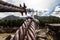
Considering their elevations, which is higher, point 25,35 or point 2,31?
point 25,35

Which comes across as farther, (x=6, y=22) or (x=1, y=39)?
(x=6, y=22)

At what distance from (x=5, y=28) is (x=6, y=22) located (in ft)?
1.36

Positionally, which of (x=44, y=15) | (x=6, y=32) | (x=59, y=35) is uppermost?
(x=59, y=35)

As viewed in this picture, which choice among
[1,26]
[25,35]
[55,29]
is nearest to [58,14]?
[1,26]

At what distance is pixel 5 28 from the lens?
1136 centimetres

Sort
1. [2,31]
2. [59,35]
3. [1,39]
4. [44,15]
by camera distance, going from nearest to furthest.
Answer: [59,35] → [1,39] → [2,31] → [44,15]

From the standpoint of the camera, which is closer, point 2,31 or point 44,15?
point 2,31

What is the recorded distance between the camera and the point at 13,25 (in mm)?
11359

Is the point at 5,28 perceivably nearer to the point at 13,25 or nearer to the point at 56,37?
the point at 13,25

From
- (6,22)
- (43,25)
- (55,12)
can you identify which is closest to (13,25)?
(6,22)

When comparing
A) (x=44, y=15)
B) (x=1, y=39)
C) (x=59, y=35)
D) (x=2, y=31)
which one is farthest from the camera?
(x=44, y=15)

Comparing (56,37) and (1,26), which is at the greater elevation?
(56,37)

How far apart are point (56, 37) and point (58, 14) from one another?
333 inches

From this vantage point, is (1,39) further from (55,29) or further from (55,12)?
(55,29)
